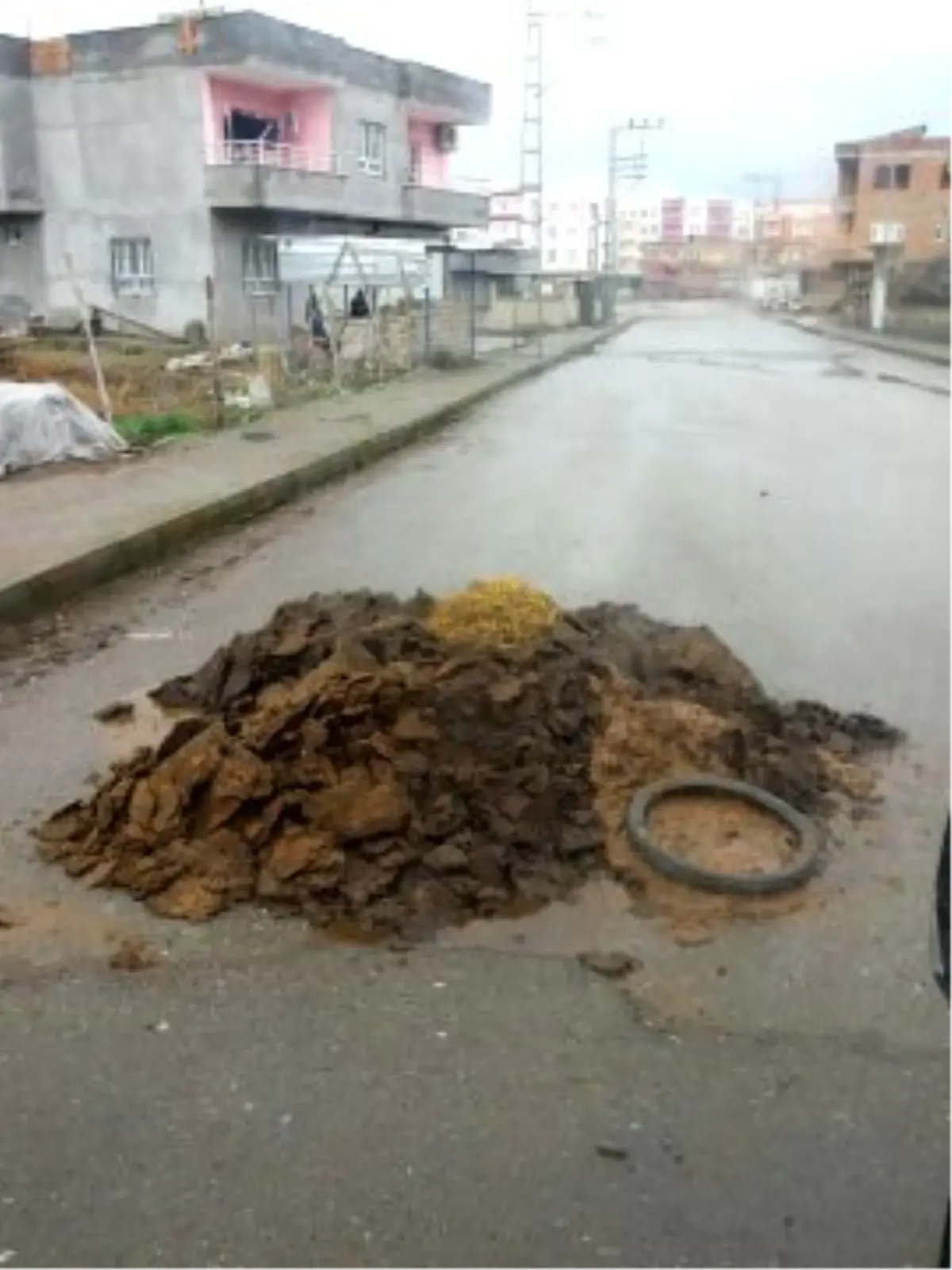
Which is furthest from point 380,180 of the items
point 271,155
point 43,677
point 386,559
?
point 43,677

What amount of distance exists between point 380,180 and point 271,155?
6503 mm

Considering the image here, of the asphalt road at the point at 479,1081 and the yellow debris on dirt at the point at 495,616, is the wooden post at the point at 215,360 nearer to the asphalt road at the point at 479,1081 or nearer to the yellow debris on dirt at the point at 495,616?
the asphalt road at the point at 479,1081

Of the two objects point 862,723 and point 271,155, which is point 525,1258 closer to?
point 862,723

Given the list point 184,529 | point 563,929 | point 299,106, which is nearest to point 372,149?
point 299,106

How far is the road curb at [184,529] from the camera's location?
24.1 ft

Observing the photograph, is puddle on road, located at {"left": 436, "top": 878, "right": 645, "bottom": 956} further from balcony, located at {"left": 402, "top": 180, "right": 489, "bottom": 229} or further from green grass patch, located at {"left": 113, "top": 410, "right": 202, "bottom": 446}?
balcony, located at {"left": 402, "top": 180, "right": 489, "bottom": 229}

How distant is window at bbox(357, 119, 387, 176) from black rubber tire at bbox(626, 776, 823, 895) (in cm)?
3811

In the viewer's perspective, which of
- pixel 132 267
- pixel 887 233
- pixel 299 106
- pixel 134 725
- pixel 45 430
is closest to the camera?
pixel 134 725

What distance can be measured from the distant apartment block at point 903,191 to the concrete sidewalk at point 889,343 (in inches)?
507

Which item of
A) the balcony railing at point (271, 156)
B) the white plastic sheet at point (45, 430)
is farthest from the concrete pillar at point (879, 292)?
the white plastic sheet at point (45, 430)

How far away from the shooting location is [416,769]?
A: 399 centimetres

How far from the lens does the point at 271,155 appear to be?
114 feet

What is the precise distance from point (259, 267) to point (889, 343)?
21867 millimetres

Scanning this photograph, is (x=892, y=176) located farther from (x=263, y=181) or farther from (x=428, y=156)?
(x=263, y=181)
